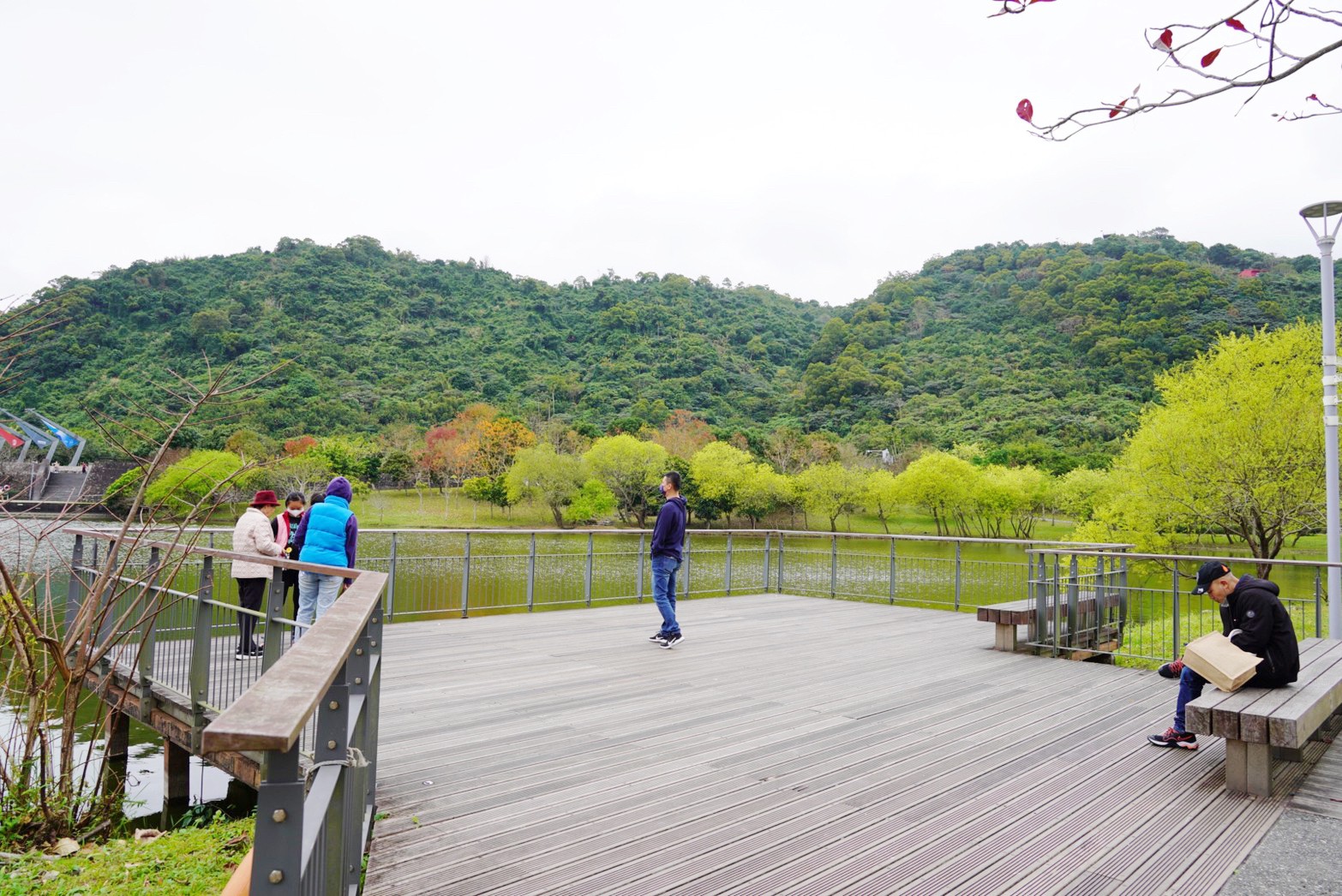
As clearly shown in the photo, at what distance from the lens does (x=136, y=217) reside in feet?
310

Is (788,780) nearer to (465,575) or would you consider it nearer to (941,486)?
(465,575)

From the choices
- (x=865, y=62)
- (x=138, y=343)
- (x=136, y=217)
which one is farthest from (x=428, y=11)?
(x=136, y=217)

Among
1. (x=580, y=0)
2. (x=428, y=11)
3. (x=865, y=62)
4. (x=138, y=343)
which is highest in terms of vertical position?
(x=428, y=11)

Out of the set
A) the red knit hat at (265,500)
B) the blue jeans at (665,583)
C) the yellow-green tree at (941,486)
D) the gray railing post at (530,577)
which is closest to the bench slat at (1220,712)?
the blue jeans at (665,583)

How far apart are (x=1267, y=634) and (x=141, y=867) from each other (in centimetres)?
580

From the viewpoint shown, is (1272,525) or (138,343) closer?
(1272,525)

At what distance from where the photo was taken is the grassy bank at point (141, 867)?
3.73 metres

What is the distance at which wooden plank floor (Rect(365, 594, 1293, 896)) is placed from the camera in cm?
279

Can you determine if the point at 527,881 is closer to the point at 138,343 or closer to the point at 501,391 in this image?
the point at 138,343

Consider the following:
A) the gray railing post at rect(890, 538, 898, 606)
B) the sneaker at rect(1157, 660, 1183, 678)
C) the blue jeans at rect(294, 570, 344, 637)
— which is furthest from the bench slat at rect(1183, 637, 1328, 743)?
the gray railing post at rect(890, 538, 898, 606)

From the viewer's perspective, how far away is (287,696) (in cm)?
118

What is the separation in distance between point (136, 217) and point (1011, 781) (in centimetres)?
11497

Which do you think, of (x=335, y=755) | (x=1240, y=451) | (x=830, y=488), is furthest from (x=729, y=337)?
(x=335, y=755)

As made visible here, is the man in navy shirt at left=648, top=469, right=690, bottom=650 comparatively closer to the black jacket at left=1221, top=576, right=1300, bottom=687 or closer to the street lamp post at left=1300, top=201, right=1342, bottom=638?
the black jacket at left=1221, top=576, right=1300, bottom=687
